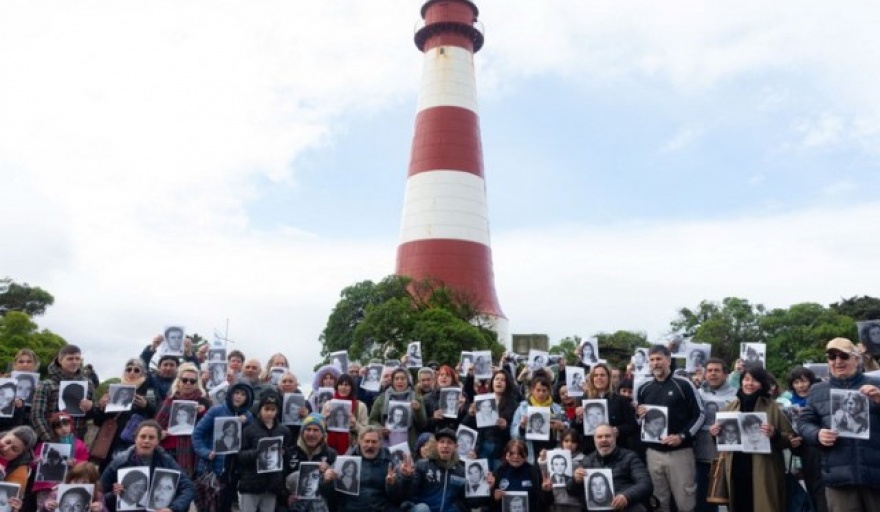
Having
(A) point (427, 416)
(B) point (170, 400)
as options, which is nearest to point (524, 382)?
(A) point (427, 416)

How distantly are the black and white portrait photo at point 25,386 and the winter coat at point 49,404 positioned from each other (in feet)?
0.32

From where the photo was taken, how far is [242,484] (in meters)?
6.51

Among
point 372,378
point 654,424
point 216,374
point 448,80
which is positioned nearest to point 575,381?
point 654,424

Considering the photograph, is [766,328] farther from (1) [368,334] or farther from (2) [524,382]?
(2) [524,382]

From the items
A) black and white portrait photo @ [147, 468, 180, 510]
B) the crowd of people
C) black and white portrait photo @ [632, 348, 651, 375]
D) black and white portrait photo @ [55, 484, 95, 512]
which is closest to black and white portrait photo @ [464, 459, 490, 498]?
the crowd of people

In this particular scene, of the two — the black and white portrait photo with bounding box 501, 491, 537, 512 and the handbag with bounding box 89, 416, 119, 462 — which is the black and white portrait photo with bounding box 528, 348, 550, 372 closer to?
the black and white portrait photo with bounding box 501, 491, 537, 512

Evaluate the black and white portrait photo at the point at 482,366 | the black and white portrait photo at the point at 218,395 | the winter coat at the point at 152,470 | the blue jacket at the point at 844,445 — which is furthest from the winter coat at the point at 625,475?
the black and white portrait photo at the point at 218,395

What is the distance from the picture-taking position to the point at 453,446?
673 centimetres

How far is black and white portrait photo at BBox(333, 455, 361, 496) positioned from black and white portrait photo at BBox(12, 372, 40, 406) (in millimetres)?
3058

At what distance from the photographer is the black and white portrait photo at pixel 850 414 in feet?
17.4

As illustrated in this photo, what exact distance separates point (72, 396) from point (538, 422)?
4.51 meters

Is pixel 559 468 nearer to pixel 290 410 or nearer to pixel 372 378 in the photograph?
pixel 290 410

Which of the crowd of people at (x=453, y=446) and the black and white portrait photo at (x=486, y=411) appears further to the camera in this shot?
the black and white portrait photo at (x=486, y=411)

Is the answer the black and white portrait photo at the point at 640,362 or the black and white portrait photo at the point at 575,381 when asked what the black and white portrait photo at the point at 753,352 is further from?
the black and white portrait photo at the point at 575,381
